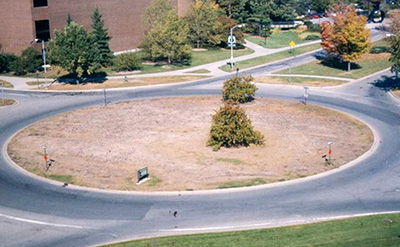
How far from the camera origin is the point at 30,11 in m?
76.0

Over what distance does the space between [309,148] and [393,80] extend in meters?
31.5

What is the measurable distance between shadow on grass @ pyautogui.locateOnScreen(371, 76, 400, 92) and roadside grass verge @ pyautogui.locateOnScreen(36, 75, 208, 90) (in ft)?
78.3

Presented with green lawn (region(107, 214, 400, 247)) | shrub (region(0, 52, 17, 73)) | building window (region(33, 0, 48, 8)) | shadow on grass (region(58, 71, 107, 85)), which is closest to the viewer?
green lawn (region(107, 214, 400, 247))

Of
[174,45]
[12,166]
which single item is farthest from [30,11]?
[12,166]

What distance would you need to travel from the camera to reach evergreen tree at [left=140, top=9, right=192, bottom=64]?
77.2 meters

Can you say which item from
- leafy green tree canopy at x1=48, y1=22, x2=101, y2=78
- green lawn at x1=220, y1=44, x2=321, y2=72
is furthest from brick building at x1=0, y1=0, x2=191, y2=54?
green lawn at x1=220, y1=44, x2=321, y2=72

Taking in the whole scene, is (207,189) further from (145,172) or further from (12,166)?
(12,166)

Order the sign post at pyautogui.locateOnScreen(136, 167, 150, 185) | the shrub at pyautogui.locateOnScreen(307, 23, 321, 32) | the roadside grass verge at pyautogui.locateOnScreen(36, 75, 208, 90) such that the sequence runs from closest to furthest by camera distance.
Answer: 1. the sign post at pyautogui.locateOnScreen(136, 167, 150, 185)
2. the roadside grass verge at pyautogui.locateOnScreen(36, 75, 208, 90)
3. the shrub at pyautogui.locateOnScreen(307, 23, 321, 32)

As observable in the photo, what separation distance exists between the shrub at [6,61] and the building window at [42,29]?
16.4ft

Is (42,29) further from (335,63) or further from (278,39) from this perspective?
(278,39)

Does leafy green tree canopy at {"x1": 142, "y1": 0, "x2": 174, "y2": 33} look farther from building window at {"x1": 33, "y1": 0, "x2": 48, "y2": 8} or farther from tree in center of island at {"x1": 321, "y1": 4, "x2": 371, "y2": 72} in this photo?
tree in center of island at {"x1": 321, "y1": 4, "x2": 371, "y2": 72}

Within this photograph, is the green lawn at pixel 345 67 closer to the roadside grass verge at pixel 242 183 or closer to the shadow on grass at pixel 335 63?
the shadow on grass at pixel 335 63

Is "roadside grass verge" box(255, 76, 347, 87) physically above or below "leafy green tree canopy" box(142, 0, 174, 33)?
below

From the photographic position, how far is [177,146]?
42719mm
